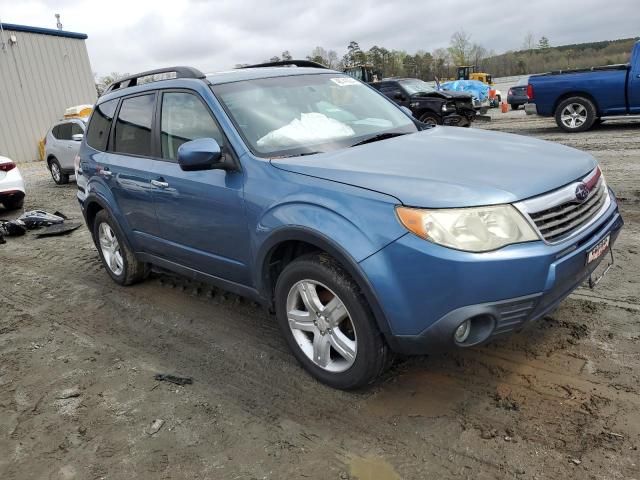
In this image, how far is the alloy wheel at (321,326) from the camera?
3020mm

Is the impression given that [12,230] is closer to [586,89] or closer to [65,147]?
[65,147]

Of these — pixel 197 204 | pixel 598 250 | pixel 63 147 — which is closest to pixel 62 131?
pixel 63 147

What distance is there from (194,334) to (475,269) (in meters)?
2.46

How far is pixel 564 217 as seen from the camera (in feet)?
9.10

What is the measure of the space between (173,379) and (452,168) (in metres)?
2.19

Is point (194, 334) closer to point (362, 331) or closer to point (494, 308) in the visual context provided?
point (362, 331)

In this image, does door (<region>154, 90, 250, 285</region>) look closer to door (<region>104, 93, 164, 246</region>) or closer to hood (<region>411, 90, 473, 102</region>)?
door (<region>104, 93, 164, 246</region>)

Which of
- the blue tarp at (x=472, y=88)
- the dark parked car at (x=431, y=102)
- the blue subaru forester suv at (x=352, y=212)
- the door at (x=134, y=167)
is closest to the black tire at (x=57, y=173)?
the dark parked car at (x=431, y=102)

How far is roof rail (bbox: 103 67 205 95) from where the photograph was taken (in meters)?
4.04

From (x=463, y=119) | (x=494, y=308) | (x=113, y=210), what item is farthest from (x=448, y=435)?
(x=463, y=119)

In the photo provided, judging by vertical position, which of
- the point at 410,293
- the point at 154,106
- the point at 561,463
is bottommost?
the point at 561,463

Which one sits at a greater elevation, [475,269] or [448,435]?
[475,269]

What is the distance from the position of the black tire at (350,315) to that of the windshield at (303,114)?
2.52 feet

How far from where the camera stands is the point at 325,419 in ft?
9.76
